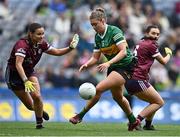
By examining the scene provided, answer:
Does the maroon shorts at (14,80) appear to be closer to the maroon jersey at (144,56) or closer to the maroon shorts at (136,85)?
the maroon shorts at (136,85)

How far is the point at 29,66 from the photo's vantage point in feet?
45.2

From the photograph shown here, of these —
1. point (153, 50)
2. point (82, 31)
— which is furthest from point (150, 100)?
point (82, 31)

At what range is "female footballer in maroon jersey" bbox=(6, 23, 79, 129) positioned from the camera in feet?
43.4

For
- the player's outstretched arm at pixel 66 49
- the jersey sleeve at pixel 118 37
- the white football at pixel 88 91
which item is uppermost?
the jersey sleeve at pixel 118 37

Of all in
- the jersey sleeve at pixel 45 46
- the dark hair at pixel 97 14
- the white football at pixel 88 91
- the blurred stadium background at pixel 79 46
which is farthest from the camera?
the blurred stadium background at pixel 79 46

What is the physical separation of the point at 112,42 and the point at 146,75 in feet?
3.48

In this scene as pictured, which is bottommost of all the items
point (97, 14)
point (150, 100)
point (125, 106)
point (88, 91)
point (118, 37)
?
point (125, 106)

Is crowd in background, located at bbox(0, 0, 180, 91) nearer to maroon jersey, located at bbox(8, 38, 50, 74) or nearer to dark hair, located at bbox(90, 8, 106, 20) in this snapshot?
maroon jersey, located at bbox(8, 38, 50, 74)

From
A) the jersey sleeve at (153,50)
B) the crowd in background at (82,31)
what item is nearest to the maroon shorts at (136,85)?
the jersey sleeve at (153,50)

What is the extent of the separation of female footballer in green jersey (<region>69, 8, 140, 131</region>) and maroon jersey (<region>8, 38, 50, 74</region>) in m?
1.00

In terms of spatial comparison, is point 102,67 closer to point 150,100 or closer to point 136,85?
point 136,85

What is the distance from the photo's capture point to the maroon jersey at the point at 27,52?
523 inches

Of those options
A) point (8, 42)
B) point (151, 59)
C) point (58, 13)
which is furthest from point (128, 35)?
point (151, 59)

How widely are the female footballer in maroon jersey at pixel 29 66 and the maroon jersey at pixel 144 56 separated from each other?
A: 4.51 ft
